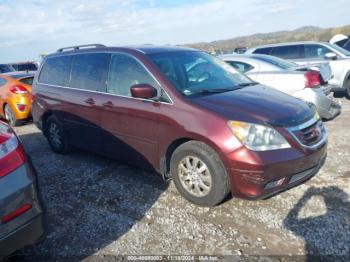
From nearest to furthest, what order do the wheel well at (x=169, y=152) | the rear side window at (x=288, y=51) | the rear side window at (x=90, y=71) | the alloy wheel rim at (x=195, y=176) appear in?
the alloy wheel rim at (x=195, y=176)
the wheel well at (x=169, y=152)
the rear side window at (x=90, y=71)
the rear side window at (x=288, y=51)

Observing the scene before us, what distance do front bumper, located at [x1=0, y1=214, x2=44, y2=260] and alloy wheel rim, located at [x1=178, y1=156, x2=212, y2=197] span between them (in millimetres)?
1650

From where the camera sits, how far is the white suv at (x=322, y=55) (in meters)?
9.23

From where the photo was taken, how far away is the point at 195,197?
3723 mm

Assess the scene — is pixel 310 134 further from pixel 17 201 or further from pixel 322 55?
pixel 322 55

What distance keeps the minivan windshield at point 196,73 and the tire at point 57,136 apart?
2.19 m

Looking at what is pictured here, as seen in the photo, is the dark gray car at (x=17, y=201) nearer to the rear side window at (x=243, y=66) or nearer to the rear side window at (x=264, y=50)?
the rear side window at (x=243, y=66)

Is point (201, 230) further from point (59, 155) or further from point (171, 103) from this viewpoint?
point (59, 155)

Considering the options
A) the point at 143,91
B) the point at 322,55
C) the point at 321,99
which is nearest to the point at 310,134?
the point at 143,91

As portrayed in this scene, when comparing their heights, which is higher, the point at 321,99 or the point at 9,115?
the point at 321,99

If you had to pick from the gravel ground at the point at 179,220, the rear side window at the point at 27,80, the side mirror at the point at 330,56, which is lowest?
the gravel ground at the point at 179,220

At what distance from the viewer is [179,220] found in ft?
11.5

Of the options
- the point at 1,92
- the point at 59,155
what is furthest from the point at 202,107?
the point at 1,92

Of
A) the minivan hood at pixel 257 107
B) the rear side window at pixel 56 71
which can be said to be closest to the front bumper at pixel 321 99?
the minivan hood at pixel 257 107

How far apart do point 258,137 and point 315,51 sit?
763cm
